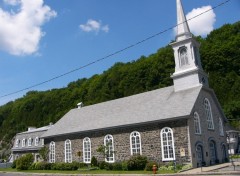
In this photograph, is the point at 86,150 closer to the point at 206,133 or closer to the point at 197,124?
the point at 197,124

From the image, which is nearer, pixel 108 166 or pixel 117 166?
pixel 117 166

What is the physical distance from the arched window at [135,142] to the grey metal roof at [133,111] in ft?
4.30

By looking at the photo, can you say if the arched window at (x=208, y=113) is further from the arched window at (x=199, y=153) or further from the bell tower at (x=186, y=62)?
the arched window at (x=199, y=153)

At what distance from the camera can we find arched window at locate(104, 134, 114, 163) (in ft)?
121

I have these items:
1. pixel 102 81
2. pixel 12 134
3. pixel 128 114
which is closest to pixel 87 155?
pixel 128 114

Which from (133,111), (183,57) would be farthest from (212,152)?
(183,57)

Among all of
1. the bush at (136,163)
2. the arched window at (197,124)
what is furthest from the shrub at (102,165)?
the arched window at (197,124)

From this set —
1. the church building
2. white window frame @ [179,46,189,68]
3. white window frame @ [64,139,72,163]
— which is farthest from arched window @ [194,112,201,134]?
white window frame @ [64,139,72,163]

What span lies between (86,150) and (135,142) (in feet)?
26.5

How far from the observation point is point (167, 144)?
32.7 meters

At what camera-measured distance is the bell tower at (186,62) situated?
36031 millimetres

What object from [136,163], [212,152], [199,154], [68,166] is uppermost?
[212,152]

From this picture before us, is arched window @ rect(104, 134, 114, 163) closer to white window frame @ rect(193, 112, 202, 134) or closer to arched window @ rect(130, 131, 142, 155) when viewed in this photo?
arched window @ rect(130, 131, 142, 155)

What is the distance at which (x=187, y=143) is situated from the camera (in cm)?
3130
